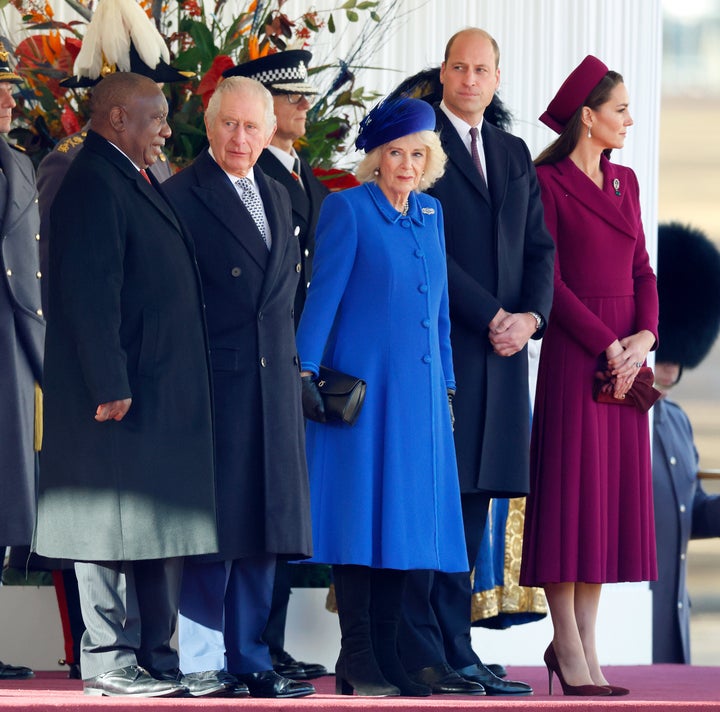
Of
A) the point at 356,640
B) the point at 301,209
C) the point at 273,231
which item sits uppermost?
the point at 301,209

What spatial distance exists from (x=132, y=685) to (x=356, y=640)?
633 millimetres

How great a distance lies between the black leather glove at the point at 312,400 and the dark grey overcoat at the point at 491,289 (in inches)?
21.9

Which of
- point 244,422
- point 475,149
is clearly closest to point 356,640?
point 244,422

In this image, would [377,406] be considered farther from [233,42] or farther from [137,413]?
[233,42]

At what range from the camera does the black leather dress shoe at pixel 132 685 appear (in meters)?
4.41

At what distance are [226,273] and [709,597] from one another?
19.1 feet

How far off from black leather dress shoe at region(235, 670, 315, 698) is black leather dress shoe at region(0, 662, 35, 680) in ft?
3.40

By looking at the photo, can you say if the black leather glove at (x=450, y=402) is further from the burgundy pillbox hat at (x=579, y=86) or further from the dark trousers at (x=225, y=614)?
the burgundy pillbox hat at (x=579, y=86)

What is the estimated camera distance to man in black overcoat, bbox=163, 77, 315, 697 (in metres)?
4.76

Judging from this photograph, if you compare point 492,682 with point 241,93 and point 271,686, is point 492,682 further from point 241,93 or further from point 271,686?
point 241,93

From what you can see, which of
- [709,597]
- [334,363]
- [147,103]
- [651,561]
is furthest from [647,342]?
[709,597]

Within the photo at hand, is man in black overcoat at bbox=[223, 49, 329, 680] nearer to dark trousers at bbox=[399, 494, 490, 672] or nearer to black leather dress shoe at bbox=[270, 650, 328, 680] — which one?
black leather dress shoe at bbox=[270, 650, 328, 680]

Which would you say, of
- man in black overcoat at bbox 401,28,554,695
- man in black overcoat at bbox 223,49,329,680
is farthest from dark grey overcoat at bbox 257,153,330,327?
man in black overcoat at bbox 401,28,554,695

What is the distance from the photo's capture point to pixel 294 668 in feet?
18.4
